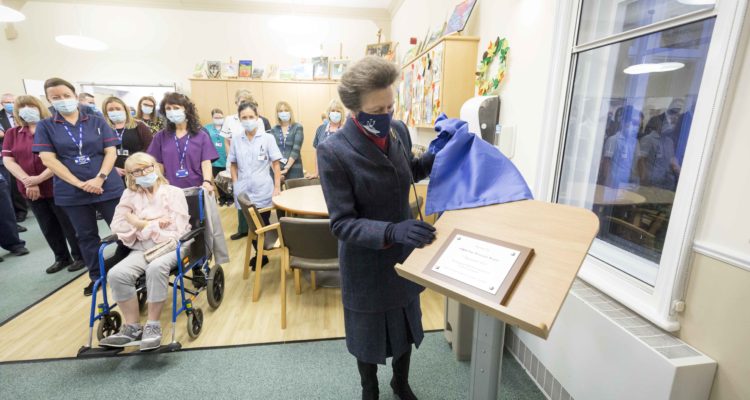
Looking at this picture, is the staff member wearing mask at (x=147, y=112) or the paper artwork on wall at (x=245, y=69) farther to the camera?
the paper artwork on wall at (x=245, y=69)

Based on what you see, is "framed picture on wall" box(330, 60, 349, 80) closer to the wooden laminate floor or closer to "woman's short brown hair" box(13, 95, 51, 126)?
"woman's short brown hair" box(13, 95, 51, 126)

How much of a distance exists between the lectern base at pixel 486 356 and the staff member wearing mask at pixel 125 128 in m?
3.59

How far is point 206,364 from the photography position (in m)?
1.88

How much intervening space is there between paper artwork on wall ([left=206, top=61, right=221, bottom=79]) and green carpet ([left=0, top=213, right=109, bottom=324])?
3400mm

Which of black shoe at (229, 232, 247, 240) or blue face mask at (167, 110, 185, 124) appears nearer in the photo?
blue face mask at (167, 110, 185, 124)

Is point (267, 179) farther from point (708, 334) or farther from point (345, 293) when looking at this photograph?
point (708, 334)

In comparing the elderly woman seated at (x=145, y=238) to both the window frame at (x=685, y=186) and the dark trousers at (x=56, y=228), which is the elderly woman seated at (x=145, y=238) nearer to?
the dark trousers at (x=56, y=228)

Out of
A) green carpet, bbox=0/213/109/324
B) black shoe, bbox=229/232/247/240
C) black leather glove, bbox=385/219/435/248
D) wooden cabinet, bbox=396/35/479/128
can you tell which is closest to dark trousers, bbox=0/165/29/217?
green carpet, bbox=0/213/109/324

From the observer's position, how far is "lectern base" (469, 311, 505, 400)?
921 mm

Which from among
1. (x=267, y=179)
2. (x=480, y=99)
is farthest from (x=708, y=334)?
(x=267, y=179)

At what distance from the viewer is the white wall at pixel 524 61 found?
66.6 inches

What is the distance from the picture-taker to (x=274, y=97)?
229 inches

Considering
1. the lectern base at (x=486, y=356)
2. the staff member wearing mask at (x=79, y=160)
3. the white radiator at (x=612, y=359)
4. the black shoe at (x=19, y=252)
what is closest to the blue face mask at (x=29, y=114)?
the staff member wearing mask at (x=79, y=160)

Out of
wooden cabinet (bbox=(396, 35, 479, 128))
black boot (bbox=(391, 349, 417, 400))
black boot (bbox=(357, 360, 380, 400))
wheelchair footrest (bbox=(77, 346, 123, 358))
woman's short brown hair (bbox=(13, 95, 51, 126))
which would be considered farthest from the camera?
woman's short brown hair (bbox=(13, 95, 51, 126))
